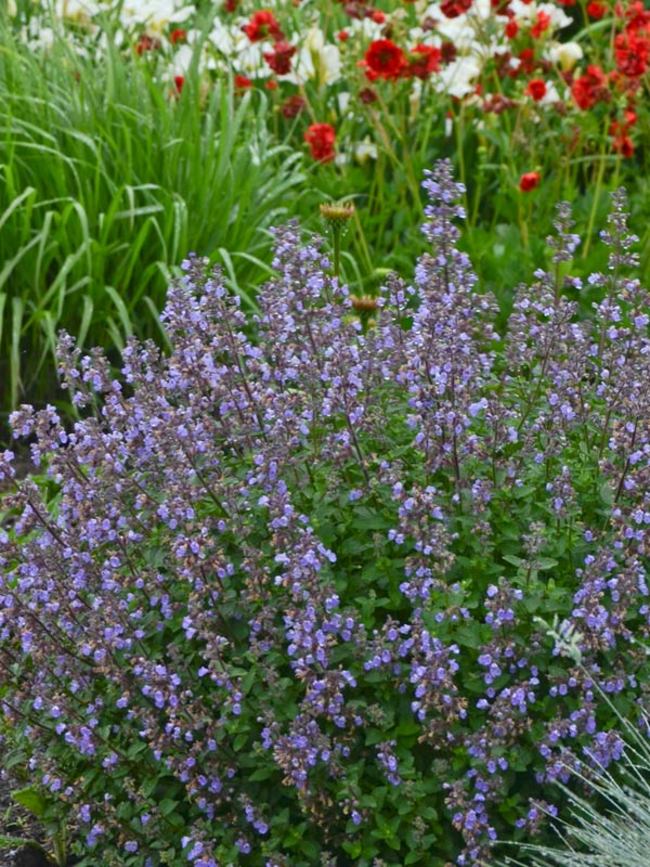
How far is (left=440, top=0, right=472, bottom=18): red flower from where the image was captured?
5715mm

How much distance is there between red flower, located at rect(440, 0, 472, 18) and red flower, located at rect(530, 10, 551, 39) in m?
0.56

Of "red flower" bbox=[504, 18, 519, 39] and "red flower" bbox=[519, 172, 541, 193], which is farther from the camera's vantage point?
"red flower" bbox=[504, 18, 519, 39]

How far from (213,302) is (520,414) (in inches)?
27.0

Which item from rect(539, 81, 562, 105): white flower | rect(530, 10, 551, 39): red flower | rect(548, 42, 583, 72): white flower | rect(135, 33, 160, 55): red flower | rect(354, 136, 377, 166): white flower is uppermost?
rect(530, 10, 551, 39): red flower

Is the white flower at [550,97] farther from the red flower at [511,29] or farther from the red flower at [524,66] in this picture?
the red flower at [511,29]

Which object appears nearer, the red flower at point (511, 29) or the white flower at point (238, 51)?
the red flower at point (511, 29)

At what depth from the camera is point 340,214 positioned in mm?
3574

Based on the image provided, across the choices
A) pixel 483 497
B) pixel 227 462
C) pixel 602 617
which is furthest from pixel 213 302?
pixel 602 617

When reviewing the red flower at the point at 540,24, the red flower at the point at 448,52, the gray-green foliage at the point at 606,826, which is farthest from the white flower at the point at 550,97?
the gray-green foliage at the point at 606,826

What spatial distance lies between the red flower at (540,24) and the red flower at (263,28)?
1.08m

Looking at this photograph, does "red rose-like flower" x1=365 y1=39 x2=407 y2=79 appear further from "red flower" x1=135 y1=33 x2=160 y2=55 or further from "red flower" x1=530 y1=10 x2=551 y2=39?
"red flower" x1=135 y1=33 x2=160 y2=55

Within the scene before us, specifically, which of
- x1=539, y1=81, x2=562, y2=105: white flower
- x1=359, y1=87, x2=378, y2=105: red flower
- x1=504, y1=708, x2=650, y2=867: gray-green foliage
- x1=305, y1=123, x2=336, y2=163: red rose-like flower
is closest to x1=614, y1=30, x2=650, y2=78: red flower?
x1=539, y1=81, x2=562, y2=105: white flower

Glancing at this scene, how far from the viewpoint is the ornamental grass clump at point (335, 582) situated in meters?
2.70

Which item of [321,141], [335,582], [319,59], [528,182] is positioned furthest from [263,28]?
[335,582]
